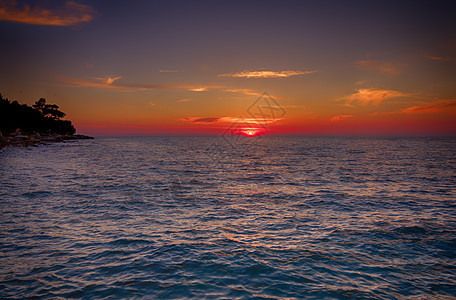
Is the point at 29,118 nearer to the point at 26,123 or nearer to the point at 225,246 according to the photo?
the point at 26,123

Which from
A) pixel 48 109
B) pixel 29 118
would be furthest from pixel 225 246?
pixel 48 109

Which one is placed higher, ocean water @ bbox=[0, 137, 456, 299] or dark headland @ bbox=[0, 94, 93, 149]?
dark headland @ bbox=[0, 94, 93, 149]

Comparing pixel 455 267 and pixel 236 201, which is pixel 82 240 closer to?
pixel 236 201

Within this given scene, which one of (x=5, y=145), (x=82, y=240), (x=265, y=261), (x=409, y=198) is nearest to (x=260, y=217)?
(x=265, y=261)

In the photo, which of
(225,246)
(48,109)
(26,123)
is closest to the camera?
(225,246)

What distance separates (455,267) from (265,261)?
26.2ft

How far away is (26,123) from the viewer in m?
114

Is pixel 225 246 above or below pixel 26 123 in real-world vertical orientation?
below

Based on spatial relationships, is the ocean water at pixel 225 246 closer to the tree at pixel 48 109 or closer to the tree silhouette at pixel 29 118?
the tree silhouette at pixel 29 118

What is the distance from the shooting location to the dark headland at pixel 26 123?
93000 millimetres

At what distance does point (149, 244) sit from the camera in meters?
A: 12.4

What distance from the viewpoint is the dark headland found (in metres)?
93.0

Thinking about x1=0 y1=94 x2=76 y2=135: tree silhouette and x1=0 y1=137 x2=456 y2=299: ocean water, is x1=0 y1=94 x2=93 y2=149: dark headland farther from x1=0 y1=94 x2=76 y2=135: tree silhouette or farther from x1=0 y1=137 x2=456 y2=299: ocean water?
x1=0 y1=137 x2=456 y2=299: ocean water

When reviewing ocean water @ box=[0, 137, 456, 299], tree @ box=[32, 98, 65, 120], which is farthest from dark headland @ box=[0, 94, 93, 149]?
ocean water @ box=[0, 137, 456, 299]
